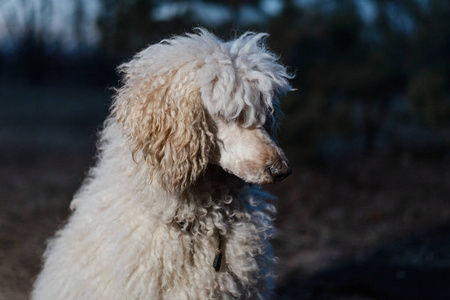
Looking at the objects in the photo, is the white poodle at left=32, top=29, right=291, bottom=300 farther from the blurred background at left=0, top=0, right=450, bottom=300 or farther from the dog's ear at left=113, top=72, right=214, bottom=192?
the blurred background at left=0, top=0, right=450, bottom=300

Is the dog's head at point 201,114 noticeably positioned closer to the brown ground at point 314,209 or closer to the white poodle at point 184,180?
the white poodle at point 184,180

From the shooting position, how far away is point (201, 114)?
290 cm

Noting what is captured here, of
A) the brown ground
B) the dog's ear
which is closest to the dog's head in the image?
the dog's ear

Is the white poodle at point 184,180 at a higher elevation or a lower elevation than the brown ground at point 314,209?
higher

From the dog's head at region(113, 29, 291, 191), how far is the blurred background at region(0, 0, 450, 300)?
357 cm

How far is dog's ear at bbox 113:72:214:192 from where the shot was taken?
286 cm

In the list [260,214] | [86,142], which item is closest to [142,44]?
[86,142]

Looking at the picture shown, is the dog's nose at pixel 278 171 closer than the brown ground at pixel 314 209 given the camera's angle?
Yes

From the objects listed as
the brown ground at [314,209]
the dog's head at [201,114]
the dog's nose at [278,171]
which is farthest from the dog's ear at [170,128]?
the brown ground at [314,209]

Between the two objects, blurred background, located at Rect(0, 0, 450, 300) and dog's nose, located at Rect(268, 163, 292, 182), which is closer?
dog's nose, located at Rect(268, 163, 292, 182)

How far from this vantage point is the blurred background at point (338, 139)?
7102 millimetres

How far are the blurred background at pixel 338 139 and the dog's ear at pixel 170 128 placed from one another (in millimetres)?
3604

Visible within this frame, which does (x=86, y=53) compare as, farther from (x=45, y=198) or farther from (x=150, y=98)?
(x=150, y=98)

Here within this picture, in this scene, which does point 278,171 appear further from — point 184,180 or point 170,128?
point 170,128
